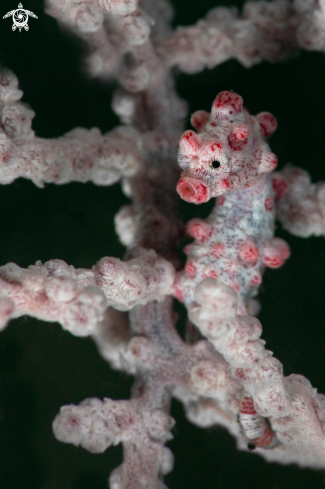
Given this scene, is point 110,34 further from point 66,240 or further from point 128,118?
point 66,240

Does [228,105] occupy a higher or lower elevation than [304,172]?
lower

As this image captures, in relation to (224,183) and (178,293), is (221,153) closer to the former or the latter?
(224,183)

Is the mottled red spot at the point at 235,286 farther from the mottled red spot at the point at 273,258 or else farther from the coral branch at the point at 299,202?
the coral branch at the point at 299,202

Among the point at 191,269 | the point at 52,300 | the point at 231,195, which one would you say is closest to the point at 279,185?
the point at 231,195

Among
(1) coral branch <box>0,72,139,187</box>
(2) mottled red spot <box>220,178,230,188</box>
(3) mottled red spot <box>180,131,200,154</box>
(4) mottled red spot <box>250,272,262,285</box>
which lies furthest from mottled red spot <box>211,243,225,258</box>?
(1) coral branch <box>0,72,139,187</box>

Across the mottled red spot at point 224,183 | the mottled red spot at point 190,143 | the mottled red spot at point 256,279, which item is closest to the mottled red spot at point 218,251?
the mottled red spot at point 256,279

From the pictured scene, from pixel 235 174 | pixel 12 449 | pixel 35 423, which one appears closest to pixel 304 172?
pixel 235 174
